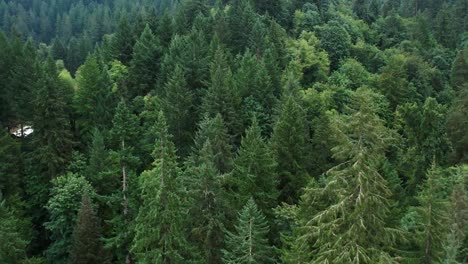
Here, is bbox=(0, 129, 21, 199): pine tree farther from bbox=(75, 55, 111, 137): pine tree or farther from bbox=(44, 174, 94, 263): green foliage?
bbox=(75, 55, 111, 137): pine tree

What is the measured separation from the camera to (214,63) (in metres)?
56.3

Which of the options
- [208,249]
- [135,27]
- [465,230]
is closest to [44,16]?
[135,27]

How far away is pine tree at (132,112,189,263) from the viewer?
28.3 metres

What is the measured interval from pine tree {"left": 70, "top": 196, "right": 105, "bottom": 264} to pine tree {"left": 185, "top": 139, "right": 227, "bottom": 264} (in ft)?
37.4

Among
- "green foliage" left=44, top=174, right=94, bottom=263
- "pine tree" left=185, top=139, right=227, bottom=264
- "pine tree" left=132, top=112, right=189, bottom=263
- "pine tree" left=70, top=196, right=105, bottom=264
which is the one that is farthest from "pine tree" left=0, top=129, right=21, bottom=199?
"pine tree" left=132, top=112, right=189, bottom=263

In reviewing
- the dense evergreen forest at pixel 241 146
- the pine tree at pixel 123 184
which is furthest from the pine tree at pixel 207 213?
the pine tree at pixel 123 184

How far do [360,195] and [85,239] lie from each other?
1240 inches

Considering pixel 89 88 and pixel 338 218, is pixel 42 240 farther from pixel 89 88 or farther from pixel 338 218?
pixel 338 218

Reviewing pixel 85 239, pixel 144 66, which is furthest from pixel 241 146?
pixel 144 66

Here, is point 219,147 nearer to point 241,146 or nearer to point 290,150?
point 241,146

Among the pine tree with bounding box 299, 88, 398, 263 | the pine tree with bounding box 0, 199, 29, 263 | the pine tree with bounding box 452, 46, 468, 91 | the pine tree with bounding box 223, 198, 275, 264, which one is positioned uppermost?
the pine tree with bounding box 299, 88, 398, 263

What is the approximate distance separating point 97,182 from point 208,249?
1781 centimetres

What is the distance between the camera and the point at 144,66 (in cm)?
6412

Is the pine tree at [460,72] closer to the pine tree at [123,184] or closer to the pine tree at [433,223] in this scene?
the pine tree at [123,184]
